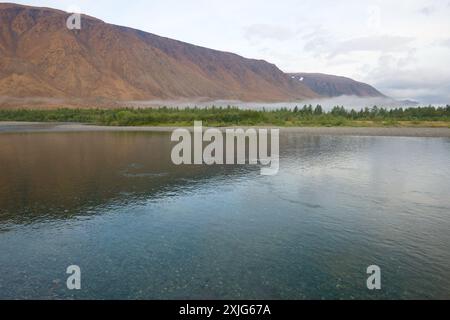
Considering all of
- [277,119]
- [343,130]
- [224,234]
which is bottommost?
[224,234]

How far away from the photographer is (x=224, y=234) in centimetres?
2045

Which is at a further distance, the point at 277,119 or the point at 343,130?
the point at 277,119

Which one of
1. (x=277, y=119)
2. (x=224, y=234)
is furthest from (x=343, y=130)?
(x=224, y=234)

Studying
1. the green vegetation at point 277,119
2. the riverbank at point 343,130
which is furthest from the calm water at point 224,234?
the green vegetation at point 277,119

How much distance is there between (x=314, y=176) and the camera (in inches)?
1497

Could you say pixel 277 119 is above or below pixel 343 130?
above

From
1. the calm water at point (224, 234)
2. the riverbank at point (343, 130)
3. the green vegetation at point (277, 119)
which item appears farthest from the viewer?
the green vegetation at point (277, 119)

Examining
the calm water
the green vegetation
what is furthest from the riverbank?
the calm water

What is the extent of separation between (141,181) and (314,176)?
1906 cm

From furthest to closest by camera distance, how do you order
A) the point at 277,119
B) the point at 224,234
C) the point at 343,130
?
the point at 277,119
the point at 343,130
the point at 224,234

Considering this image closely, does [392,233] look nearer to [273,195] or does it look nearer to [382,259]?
[382,259]

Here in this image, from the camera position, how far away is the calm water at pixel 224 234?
1448 cm

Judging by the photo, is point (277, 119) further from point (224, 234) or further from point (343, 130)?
point (224, 234)

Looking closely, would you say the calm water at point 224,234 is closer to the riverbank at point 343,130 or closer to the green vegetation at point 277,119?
the riverbank at point 343,130
